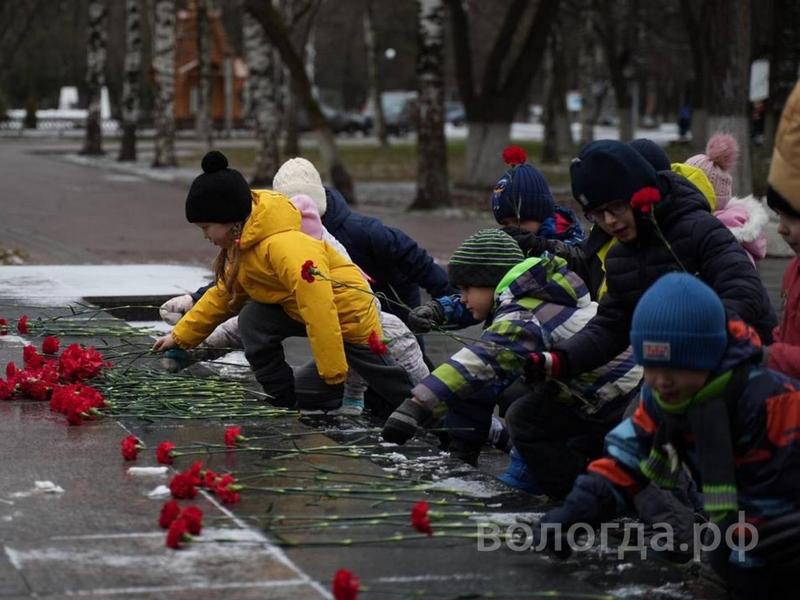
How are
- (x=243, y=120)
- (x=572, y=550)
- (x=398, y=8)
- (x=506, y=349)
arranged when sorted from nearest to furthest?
1. (x=572, y=550)
2. (x=506, y=349)
3. (x=398, y=8)
4. (x=243, y=120)

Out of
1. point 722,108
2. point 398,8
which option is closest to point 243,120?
point 398,8

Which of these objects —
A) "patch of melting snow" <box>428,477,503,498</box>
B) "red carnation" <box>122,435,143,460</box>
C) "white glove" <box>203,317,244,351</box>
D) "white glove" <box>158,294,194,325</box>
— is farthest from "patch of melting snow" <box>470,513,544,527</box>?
"white glove" <box>158,294,194,325</box>

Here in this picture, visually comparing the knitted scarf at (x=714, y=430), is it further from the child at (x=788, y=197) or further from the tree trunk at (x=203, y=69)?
the tree trunk at (x=203, y=69)

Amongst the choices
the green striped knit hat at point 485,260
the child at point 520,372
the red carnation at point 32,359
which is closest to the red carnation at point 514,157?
the green striped knit hat at point 485,260

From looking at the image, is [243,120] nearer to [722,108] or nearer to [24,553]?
[722,108]

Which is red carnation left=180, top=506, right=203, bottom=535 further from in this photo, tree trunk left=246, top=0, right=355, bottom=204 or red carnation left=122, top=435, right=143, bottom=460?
tree trunk left=246, top=0, right=355, bottom=204

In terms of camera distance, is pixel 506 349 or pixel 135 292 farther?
pixel 135 292

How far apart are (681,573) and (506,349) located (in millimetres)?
1156

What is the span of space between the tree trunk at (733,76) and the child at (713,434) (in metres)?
15.6

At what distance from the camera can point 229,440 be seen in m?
6.09

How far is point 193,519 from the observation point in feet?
15.6

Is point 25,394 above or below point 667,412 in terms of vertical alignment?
below

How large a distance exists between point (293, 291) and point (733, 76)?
1452 centimetres

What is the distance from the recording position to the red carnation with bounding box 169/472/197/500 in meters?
5.25
